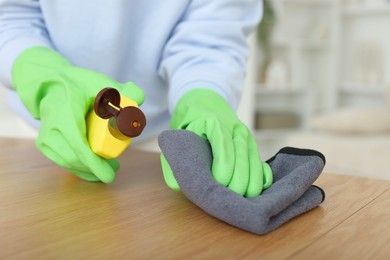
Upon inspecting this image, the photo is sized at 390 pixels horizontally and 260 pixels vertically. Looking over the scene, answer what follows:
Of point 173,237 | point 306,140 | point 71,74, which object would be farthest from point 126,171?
point 306,140

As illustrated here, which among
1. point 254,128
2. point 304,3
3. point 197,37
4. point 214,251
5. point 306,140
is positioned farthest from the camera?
point 304,3

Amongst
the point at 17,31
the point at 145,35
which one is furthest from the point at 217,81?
the point at 17,31

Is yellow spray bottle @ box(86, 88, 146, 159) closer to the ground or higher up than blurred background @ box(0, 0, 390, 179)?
higher up

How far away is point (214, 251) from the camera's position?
0.43 m

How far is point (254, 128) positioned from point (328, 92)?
0.69 metres

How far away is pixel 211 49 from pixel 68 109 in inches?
15.7

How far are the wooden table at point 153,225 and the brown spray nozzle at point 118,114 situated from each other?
71 mm

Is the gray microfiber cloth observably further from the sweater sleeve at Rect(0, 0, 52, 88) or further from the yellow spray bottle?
the sweater sleeve at Rect(0, 0, 52, 88)

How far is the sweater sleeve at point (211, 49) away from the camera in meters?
0.90

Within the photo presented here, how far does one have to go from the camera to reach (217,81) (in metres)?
0.88

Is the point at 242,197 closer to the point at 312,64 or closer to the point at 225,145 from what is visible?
the point at 225,145

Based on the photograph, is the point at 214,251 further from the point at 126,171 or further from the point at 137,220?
the point at 126,171

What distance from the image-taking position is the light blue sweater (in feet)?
3.12

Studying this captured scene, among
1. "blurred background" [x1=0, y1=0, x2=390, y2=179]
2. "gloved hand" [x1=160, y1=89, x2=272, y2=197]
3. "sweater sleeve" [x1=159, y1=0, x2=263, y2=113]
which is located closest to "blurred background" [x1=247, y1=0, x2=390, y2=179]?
"blurred background" [x1=0, y1=0, x2=390, y2=179]
